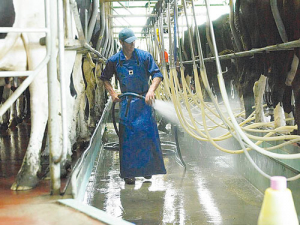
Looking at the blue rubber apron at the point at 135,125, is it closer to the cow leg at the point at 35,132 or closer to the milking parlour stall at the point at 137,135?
the milking parlour stall at the point at 137,135

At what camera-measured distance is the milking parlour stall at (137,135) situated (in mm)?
2361

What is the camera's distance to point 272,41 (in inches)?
154

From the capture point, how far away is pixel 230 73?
20.4 ft

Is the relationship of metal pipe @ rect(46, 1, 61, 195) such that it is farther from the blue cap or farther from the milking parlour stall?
the blue cap

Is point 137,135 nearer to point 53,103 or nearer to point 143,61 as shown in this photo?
point 143,61

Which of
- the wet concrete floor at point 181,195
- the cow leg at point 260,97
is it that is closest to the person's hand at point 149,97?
the wet concrete floor at point 181,195

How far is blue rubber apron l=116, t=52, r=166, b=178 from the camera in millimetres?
4145

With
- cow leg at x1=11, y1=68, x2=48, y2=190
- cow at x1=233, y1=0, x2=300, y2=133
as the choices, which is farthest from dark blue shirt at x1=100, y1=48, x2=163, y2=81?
cow leg at x1=11, y1=68, x2=48, y2=190

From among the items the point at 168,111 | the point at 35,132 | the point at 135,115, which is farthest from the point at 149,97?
the point at 168,111

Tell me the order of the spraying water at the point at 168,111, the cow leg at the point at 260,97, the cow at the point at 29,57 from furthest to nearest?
the spraying water at the point at 168,111, the cow leg at the point at 260,97, the cow at the point at 29,57

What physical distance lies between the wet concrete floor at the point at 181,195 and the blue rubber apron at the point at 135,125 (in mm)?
248

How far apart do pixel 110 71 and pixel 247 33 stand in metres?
1.60

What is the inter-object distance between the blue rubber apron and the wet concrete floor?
25 cm

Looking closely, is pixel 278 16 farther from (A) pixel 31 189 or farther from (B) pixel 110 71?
(A) pixel 31 189
